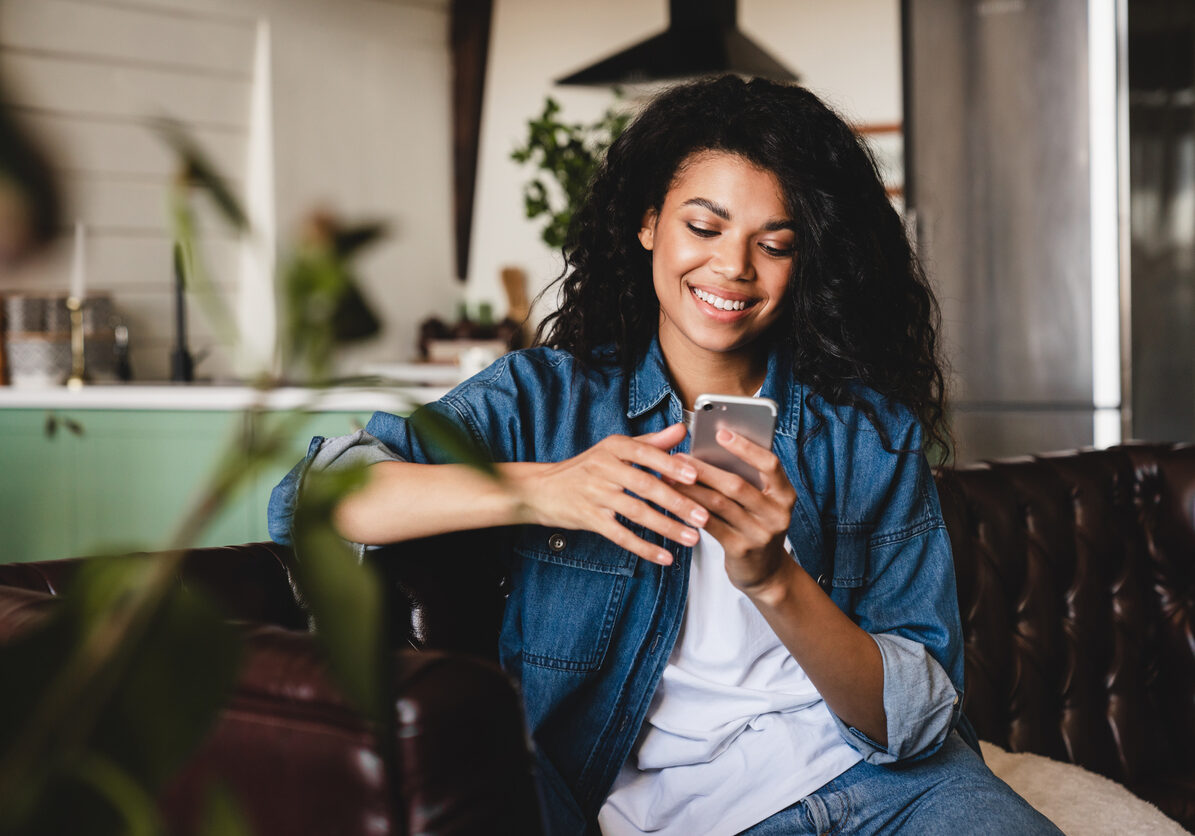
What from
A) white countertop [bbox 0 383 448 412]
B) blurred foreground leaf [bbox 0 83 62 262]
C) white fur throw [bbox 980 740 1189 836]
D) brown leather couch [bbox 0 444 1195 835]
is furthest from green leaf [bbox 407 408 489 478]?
white countertop [bbox 0 383 448 412]

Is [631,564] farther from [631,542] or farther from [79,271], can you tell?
[79,271]

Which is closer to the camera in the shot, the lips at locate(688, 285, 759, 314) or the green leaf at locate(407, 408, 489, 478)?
the green leaf at locate(407, 408, 489, 478)

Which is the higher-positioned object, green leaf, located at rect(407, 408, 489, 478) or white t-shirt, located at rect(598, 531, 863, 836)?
green leaf, located at rect(407, 408, 489, 478)

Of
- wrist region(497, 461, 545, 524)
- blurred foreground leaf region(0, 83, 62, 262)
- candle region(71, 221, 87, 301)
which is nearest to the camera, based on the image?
blurred foreground leaf region(0, 83, 62, 262)

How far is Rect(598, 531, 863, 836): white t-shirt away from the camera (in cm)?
119

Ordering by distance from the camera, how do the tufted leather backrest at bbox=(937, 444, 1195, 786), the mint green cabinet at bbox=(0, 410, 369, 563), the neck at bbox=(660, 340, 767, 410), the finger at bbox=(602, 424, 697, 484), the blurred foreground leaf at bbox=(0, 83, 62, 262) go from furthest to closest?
the mint green cabinet at bbox=(0, 410, 369, 563) → the tufted leather backrest at bbox=(937, 444, 1195, 786) → the neck at bbox=(660, 340, 767, 410) → the finger at bbox=(602, 424, 697, 484) → the blurred foreground leaf at bbox=(0, 83, 62, 262)

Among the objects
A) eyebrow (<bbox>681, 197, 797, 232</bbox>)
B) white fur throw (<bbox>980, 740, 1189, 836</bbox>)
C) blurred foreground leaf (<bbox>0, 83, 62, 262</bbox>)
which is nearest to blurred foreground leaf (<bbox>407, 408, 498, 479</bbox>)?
blurred foreground leaf (<bbox>0, 83, 62, 262</bbox>)

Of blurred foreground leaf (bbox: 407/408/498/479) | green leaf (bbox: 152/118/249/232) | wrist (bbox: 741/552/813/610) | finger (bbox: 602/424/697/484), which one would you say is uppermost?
green leaf (bbox: 152/118/249/232)

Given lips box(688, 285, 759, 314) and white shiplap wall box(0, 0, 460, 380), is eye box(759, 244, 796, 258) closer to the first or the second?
lips box(688, 285, 759, 314)

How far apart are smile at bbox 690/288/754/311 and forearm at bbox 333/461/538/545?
0.33 metres

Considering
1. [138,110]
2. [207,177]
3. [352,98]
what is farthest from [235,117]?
[207,177]

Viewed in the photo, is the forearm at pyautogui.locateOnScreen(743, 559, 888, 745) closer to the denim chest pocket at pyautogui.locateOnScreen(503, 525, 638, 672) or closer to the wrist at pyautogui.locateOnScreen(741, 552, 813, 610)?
the wrist at pyautogui.locateOnScreen(741, 552, 813, 610)

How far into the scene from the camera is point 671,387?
1.35 metres

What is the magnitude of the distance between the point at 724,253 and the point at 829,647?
1.52 feet
